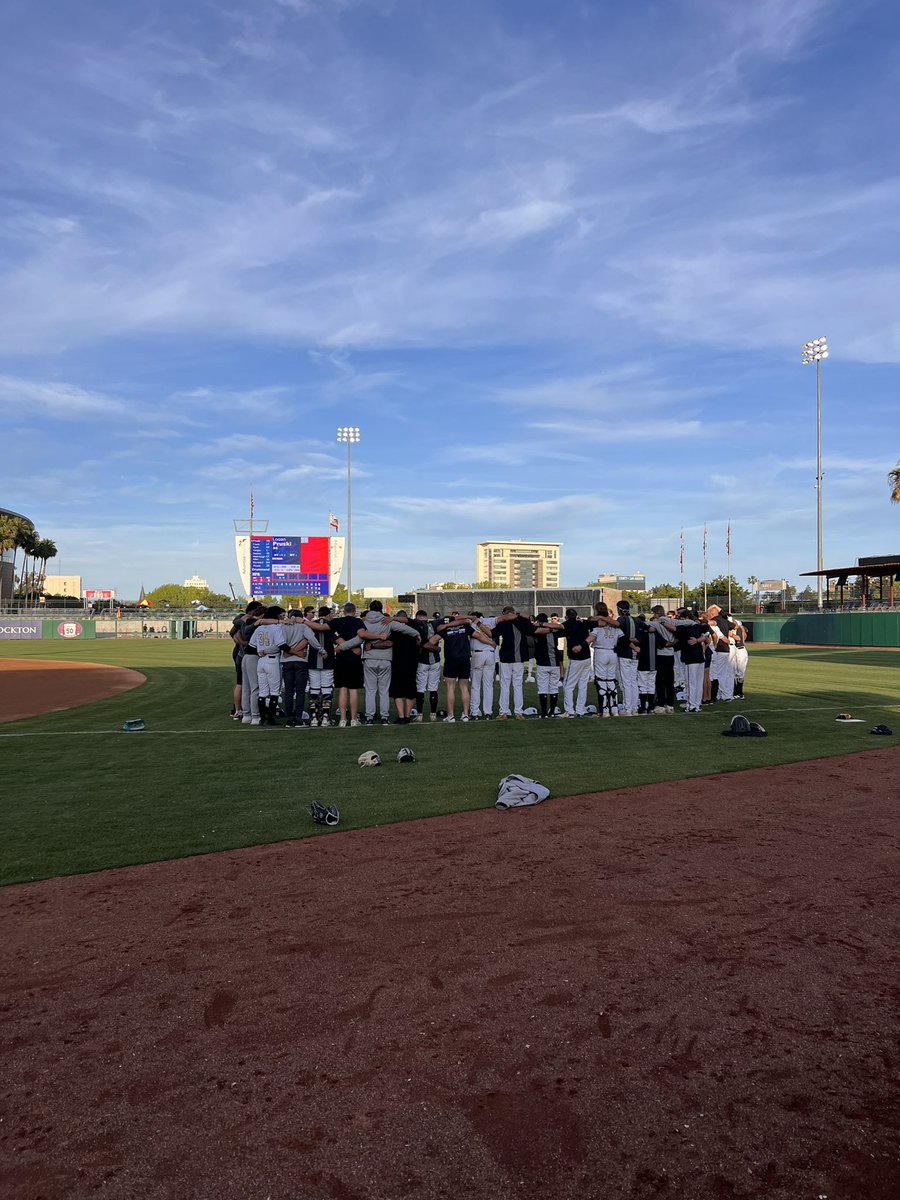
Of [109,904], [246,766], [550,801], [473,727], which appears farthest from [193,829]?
[473,727]

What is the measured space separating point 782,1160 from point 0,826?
6556mm

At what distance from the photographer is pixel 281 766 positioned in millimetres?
9344

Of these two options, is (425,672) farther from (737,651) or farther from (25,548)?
(25,548)

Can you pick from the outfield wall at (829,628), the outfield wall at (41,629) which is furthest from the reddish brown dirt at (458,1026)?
the outfield wall at (41,629)

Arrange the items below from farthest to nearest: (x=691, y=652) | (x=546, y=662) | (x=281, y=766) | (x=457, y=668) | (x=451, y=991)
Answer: (x=691, y=652) → (x=546, y=662) → (x=457, y=668) → (x=281, y=766) → (x=451, y=991)

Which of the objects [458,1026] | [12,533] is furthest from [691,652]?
[12,533]

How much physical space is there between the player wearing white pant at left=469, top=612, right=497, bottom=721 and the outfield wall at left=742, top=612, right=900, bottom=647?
33706 millimetres

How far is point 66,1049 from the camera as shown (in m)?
3.34

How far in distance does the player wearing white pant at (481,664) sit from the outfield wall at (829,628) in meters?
33.7

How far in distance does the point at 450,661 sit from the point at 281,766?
4.13 meters

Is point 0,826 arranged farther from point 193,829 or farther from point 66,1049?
point 66,1049

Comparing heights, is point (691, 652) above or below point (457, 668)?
above

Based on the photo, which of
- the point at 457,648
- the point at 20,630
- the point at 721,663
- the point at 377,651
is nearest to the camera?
the point at 377,651

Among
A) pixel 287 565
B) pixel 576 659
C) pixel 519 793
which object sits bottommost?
pixel 519 793
